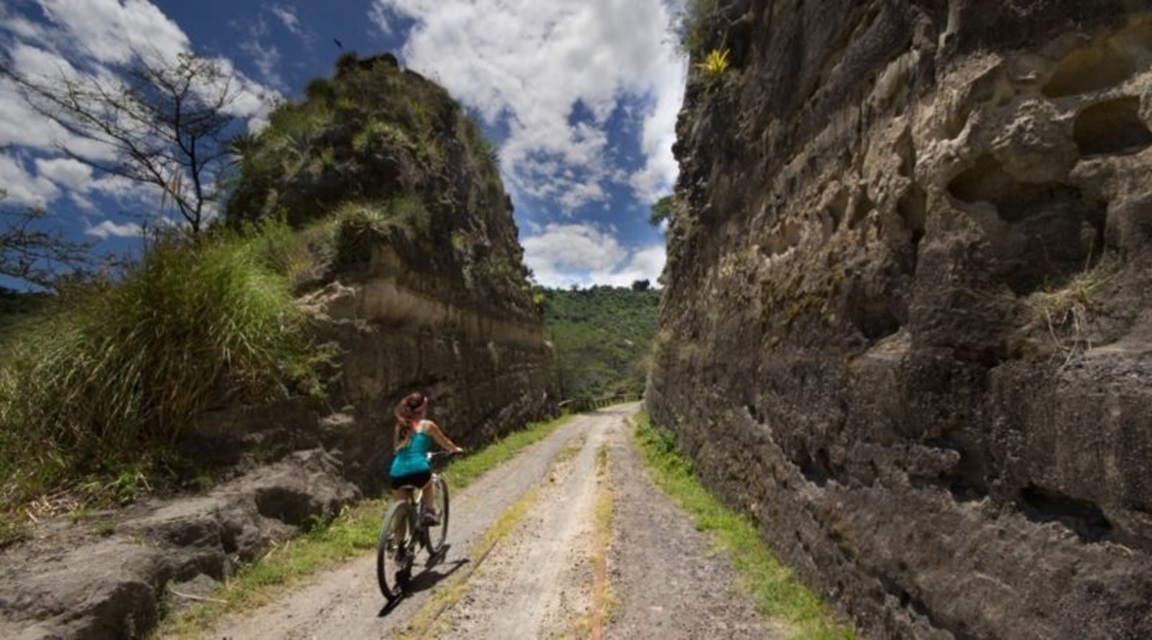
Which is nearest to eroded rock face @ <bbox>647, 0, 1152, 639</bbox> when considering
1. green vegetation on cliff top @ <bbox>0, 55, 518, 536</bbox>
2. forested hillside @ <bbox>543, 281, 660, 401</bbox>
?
green vegetation on cliff top @ <bbox>0, 55, 518, 536</bbox>

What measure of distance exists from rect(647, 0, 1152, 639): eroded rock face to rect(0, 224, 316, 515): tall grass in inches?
278

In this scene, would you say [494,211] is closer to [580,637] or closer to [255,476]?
[255,476]

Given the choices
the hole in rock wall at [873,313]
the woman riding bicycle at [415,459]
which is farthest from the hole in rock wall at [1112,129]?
the woman riding bicycle at [415,459]

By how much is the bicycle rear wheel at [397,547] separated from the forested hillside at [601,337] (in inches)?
740

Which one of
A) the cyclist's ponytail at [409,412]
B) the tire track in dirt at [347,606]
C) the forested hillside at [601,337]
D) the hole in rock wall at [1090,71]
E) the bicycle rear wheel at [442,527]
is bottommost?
the tire track in dirt at [347,606]

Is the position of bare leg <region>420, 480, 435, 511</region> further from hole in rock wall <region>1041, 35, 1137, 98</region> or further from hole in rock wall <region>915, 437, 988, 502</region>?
hole in rock wall <region>1041, 35, 1137, 98</region>

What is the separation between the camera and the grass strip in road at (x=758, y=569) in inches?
207

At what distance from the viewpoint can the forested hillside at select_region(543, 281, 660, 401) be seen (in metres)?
53.7

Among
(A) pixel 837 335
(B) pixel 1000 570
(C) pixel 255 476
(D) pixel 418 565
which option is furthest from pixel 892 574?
(C) pixel 255 476

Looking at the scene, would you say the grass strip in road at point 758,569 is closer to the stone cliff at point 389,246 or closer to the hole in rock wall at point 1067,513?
the hole in rock wall at point 1067,513

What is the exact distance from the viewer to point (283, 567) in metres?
6.89

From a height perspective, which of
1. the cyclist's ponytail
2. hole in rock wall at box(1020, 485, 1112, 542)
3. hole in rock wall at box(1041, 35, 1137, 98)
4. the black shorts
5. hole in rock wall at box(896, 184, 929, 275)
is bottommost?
the black shorts

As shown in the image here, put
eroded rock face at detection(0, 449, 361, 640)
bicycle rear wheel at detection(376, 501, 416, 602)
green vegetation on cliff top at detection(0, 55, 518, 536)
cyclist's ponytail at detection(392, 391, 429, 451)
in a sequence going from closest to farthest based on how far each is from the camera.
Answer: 1. eroded rock face at detection(0, 449, 361, 640)
2. bicycle rear wheel at detection(376, 501, 416, 602)
3. green vegetation on cliff top at detection(0, 55, 518, 536)
4. cyclist's ponytail at detection(392, 391, 429, 451)

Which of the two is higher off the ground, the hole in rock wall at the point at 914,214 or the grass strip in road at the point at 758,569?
the hole in rock wall at the point at 914,214
